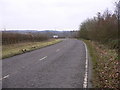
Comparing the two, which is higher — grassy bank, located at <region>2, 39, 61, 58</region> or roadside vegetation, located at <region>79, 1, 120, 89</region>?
roadside vegetation, located at <region>79, 1, 120, 89</region>

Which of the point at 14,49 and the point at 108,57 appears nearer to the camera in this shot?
the point at 108,57

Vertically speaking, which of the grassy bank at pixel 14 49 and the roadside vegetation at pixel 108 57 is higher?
the roadside vegetation at pixel 108 57

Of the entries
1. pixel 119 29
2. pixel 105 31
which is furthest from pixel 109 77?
pixel 105 31

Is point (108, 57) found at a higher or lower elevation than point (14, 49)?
higher

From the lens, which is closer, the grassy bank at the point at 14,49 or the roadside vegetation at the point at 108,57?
the roadside vegetation at the point at 108,57

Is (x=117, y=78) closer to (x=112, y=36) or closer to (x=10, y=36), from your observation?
(x=112, y=36)

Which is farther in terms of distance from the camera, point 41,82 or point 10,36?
point 10,36

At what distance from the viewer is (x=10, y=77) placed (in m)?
11.6

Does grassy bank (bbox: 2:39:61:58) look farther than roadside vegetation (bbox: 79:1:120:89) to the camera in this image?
Yes

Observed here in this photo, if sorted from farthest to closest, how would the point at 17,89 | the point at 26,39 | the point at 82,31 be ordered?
the point at 82,31
the point at 26,39
the point at 17,89

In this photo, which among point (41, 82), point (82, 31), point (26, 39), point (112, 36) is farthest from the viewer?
point (82, 31)

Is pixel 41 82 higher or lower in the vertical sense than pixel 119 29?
lower

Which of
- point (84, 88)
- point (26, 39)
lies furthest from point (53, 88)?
point (26, 39)

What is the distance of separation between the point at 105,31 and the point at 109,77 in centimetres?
2699
